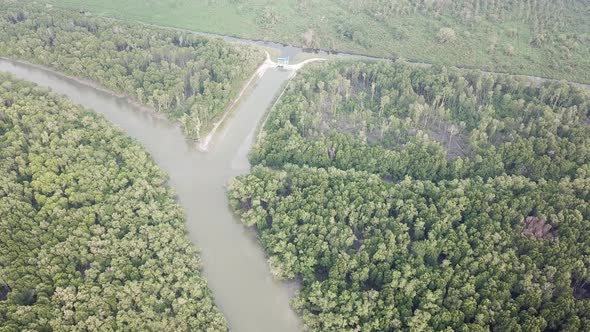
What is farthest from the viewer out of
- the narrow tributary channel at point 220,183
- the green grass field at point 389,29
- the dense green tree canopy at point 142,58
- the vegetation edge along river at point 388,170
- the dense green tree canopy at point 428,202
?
the green grass field at point 389,29

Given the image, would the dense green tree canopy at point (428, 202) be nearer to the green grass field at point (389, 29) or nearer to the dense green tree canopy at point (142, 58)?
the dense green tree canopy at point (142, 58)

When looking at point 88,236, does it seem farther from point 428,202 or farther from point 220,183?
point 428,202

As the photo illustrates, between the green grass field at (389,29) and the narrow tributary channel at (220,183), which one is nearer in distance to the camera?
the narrow tributary channel at (220,183)

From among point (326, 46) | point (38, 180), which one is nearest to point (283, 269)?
point (38, 180)

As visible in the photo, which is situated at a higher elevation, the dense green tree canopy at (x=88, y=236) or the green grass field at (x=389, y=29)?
the green grass field at (x=389, y=29)

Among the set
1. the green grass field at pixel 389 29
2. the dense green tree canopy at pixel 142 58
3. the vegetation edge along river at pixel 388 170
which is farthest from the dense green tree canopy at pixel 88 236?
the green grass field at pixel 389 29

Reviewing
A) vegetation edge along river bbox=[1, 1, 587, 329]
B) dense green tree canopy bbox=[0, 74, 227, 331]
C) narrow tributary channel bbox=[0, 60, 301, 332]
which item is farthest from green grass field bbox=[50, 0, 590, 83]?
dense green tree canopy bbox=[0, 74, 227, 331]

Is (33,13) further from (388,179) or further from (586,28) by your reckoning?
(586,28)

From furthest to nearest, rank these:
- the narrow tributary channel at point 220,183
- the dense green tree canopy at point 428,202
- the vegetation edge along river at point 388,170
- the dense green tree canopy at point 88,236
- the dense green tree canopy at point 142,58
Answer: the dense green tree canopy at point 142,58 → the narrow tributary channel at point 220,183 → the dense green tree canopy at point 428,202 → the vegetation edge along river at point 388,170 → the dense green tree canopy at point 88,236
